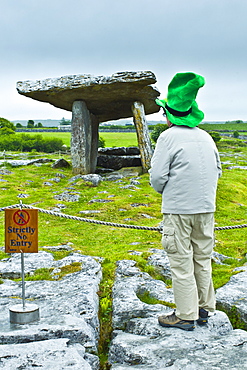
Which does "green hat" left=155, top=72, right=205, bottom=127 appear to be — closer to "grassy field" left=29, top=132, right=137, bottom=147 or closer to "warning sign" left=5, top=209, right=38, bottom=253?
"warning sign" left=5, top=209, right=38, bottom=253

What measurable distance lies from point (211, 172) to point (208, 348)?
1887 mm

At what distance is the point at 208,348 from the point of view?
4191mm

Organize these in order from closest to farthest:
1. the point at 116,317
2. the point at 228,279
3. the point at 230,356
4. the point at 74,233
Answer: the point at 230,356, the point at 116,317, the point at 228,279, the point at 74,233

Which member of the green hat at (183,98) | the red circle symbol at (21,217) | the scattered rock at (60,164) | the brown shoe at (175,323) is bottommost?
the brown shoe at (175,323)

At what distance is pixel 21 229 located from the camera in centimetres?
491

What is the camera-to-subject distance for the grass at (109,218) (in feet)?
23.4

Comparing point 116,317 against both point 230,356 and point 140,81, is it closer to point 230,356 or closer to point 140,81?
point 230,356

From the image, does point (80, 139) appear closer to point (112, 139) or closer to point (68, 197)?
point (68, 197)

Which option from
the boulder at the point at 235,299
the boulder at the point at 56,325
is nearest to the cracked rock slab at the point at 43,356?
the boulder at the point at 56,325

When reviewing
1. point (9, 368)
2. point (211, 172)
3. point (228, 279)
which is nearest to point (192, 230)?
point (211, 172)

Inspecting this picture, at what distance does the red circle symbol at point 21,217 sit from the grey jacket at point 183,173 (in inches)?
59.3

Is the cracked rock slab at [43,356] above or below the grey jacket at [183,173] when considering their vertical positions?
below

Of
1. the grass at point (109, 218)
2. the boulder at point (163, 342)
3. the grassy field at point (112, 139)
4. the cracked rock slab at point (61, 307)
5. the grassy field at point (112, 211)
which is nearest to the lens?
the boulder at point (163, 342)

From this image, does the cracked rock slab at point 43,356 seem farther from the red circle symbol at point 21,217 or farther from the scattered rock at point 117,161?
the scattered rock at point 117,161
